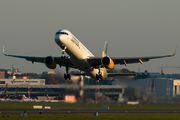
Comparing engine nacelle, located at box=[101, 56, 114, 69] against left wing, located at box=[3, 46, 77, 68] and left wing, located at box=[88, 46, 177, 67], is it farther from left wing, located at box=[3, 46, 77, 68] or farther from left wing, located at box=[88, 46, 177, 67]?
left wing, located at box=[3, 46, 77, 68]

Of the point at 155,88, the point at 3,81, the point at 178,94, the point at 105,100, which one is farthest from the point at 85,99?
the point at 3,81

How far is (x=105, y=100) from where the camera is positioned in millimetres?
63969

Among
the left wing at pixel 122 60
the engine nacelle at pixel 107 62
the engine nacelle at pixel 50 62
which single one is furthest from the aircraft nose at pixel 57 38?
the engine nacelle at pixel 107 62

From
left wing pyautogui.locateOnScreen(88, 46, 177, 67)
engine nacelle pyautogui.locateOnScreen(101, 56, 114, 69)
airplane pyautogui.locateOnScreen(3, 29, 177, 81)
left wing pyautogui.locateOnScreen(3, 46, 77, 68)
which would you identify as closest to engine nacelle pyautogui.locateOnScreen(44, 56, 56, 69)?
airplane pyautogui.locateOnScreen(3, 29, 177, 81)

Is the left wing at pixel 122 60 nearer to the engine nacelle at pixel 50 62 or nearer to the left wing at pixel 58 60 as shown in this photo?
the left wing at pixel 58 60

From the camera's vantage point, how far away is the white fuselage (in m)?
36.7

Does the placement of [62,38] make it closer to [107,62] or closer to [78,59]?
[78,59]

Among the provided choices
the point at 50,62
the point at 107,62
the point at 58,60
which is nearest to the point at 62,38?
the point at 50,62

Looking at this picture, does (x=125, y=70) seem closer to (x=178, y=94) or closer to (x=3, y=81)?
(x=178, y=94)

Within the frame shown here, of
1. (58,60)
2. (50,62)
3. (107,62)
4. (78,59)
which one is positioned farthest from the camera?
(58,60)

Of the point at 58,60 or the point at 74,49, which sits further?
the point at 58,60

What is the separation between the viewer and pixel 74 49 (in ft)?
126

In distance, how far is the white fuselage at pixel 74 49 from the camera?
120 ft

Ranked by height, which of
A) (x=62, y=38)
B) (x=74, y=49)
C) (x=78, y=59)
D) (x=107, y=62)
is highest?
(x=62, y=38)
